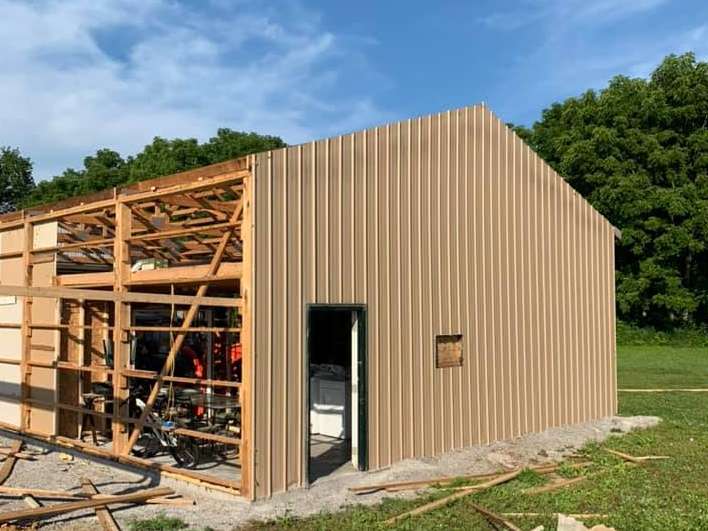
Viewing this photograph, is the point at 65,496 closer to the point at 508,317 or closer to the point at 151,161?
the point at 508,317

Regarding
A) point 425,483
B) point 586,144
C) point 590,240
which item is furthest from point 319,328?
point 586,144

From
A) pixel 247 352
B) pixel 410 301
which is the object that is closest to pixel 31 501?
pixel 247 352

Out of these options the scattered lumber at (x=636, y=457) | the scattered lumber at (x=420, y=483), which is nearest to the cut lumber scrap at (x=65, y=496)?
the scattered lumber at (x=420, y=483)

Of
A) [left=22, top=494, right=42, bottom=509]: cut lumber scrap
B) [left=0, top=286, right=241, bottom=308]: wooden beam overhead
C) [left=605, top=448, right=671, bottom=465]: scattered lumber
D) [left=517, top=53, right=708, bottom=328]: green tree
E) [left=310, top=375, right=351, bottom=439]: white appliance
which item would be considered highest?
[left=517, top=53, right=708, bottom=328]: green tree

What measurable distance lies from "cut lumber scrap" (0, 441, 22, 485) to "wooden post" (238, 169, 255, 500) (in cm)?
313

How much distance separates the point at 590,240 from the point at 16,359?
10.3 metres

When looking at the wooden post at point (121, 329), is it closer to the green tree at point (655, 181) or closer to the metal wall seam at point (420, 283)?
the metal wall seam at point (420, 283)

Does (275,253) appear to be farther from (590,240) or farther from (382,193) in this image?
(590,240)

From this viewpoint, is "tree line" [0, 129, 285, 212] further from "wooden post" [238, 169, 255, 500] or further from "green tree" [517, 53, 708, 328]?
"wooden post" [238, 169, 255, 500]

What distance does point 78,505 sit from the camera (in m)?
7.21

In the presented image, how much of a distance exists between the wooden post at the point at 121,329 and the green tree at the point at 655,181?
29.0 m

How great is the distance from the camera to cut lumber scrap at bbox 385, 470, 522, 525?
7207 millimetres

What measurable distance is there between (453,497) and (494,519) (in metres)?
0.82

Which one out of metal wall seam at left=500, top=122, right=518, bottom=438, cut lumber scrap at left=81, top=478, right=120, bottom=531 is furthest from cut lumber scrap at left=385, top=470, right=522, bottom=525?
cut lumber scrap at left=81, top=478, right=120, bottom=531
